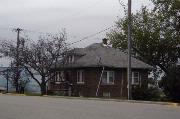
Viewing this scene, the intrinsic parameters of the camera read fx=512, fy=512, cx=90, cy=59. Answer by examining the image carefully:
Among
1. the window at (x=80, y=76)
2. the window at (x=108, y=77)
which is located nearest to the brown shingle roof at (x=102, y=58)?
the window at (x=80, y=76)

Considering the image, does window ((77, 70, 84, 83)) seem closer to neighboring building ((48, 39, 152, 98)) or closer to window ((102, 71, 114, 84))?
neighboring building ((48, 39, 152, 98))

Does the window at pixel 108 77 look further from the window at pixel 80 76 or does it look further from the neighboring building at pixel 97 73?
the window at pixel 80 76

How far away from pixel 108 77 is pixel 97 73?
4.42ft

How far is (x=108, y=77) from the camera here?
176 feet

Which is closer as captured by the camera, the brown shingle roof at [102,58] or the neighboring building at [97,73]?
the neighboring building at [97,73]

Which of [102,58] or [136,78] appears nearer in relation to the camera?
[102,58]

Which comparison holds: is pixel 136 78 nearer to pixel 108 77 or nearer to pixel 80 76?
pixel 108 77

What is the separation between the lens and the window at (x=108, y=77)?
5347 centimetres

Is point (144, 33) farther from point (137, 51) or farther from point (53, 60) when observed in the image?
point (53, 60)

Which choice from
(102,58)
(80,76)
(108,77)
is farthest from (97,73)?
(80,76)

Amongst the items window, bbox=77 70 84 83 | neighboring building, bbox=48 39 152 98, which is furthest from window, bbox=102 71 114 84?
window, bbox=77 70 84 83

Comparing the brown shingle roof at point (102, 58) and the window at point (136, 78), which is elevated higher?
the brown shingle roof at point (102, 58)

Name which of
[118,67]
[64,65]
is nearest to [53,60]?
[64,65]

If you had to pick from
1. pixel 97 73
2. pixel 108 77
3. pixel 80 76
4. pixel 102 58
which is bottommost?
pixel 108 77
